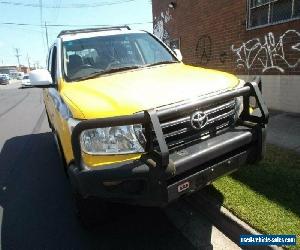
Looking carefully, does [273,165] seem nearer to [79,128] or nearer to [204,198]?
[204,198]

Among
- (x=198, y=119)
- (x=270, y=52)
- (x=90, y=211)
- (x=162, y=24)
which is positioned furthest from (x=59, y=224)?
(x=162, y=24)

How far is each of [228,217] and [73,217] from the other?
1.84 m

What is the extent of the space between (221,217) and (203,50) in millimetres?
8608

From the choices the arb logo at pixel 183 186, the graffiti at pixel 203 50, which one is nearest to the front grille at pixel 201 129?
the arb logo at pixel 183 186

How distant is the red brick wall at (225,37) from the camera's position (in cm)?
740

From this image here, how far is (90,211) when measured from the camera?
11.2ft

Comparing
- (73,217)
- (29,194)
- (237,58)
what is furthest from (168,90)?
(237,58)

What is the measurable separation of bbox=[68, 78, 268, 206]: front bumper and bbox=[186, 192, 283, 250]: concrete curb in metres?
0.68

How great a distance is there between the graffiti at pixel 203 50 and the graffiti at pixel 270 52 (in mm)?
1690

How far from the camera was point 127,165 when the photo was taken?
264 centimetres

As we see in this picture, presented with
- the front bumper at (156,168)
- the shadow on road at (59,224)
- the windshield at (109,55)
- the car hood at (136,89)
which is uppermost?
the windshield at (109,55)

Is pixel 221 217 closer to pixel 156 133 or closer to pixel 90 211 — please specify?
pixel 90 211

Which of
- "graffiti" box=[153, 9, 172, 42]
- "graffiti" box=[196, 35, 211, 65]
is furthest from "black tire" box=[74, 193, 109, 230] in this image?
"graffiti" box=[153, 9, 172, 42]

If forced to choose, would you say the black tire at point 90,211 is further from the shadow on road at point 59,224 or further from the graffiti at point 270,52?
the graffiti at point 270,52
